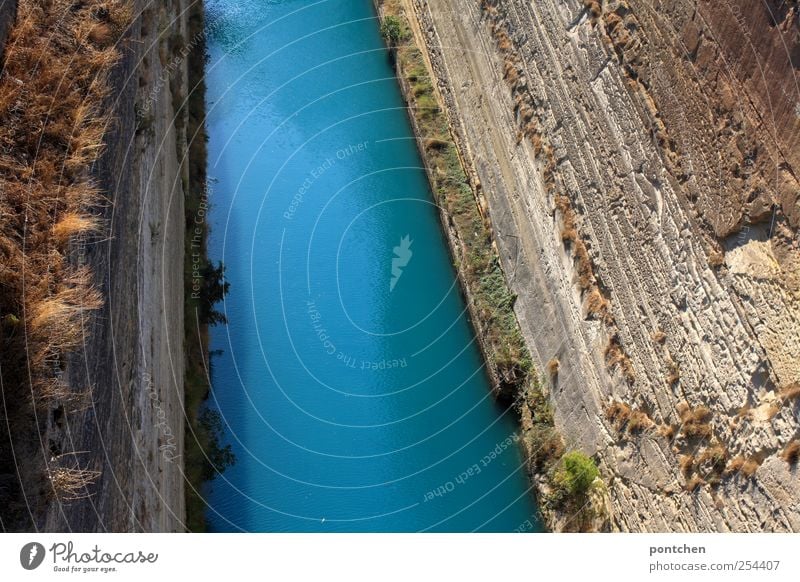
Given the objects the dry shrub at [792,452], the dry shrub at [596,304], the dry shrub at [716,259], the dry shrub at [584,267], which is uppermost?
the dry shrub at [584,267]

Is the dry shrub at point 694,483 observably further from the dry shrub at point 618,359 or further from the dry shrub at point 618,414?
the dry shrub at point 618,359

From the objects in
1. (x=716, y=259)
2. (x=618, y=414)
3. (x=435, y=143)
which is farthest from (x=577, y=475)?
(x=435, y=143)

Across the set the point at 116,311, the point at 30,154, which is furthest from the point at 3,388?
the point at 30,154

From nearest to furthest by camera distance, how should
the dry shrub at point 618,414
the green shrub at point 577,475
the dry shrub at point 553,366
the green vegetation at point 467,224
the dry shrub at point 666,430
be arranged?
the dry shrub at point 666,430 → the dry shrub at point 618,414 → the green shrub at point 577,475 → the dry shrub at point 553,366 → the green vegetation at point 467,224

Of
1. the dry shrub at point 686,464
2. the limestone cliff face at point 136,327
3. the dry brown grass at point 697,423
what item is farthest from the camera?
the dry shrub at point 686,464

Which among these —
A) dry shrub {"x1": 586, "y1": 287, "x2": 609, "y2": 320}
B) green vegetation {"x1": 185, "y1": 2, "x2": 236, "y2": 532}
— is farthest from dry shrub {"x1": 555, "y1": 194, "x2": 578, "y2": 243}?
green vegetation {"x1": 185, "y1": 2, "x2": 236, "y2": 532}

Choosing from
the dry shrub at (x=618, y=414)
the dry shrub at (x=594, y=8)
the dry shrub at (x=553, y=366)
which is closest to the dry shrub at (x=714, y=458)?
the dry shrub at (x=618, y=414)

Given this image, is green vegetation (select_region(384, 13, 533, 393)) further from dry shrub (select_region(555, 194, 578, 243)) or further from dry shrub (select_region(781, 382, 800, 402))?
dry shrub (select_region(781, 382, 800, 402))
